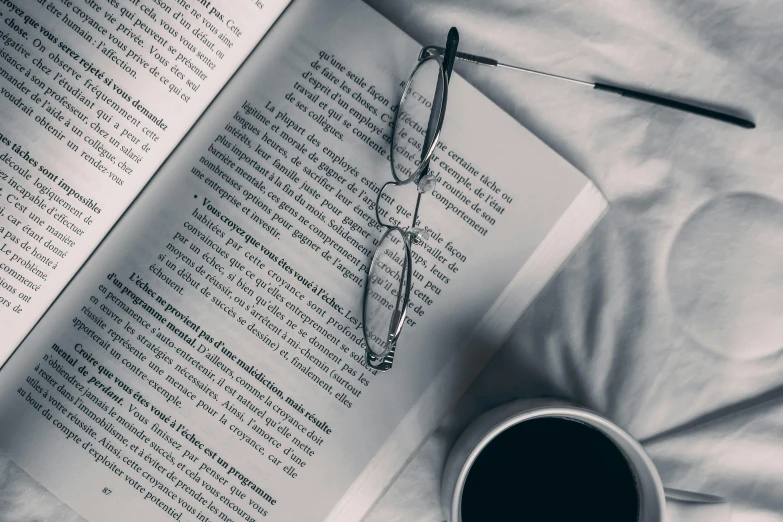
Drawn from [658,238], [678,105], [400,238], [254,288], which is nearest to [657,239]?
[658,238]

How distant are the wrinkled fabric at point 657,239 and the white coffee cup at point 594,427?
0.05 m

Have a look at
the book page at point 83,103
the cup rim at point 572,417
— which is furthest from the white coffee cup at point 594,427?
the book page at point 83,103

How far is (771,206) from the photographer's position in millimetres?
514

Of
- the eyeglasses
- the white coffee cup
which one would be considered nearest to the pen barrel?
the eyeglasses

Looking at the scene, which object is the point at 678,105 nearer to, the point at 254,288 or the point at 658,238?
the point at 658,238

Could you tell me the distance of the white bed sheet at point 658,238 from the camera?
1.67ft

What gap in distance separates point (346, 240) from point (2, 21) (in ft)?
0.95

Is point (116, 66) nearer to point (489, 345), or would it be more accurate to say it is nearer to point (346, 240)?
point (346, 240)

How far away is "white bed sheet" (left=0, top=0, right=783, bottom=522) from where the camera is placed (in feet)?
1.67

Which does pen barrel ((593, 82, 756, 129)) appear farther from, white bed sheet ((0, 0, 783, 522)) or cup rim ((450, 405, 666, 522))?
cup rim ((450, 405, 666, 522))

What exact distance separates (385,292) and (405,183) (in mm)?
83

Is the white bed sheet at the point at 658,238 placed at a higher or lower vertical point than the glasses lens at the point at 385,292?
higher

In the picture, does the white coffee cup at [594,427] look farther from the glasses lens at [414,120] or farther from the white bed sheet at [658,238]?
the glasses lens at [414,120]

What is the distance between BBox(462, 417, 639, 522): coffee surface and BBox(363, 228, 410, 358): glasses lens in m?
0.11
